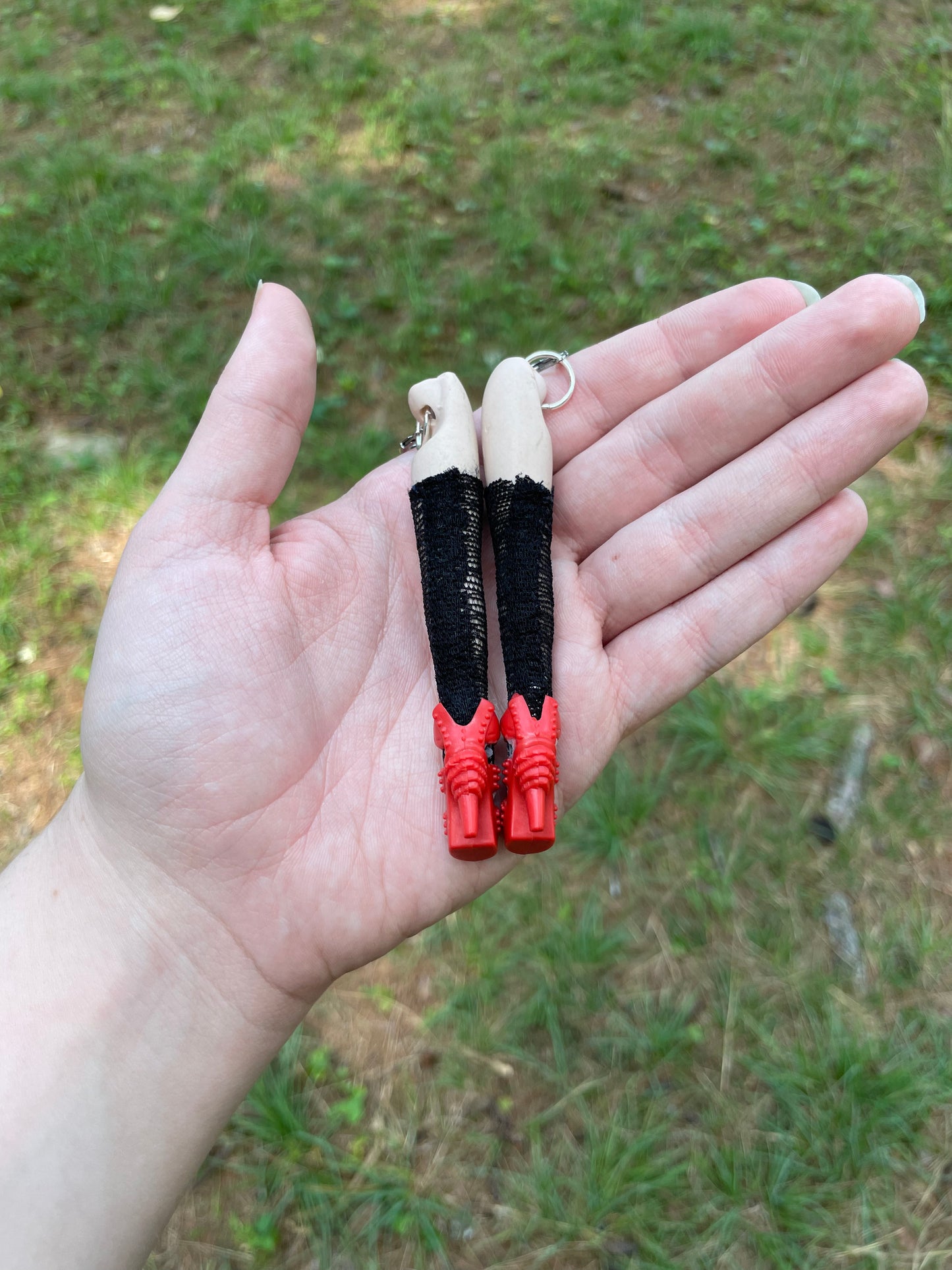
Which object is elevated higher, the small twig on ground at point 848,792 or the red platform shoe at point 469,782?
the red platform shoe at point 469,782

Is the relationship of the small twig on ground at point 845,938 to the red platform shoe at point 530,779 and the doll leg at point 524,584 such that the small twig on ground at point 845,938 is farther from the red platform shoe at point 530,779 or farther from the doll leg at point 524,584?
the red platform shoe at point 530,779

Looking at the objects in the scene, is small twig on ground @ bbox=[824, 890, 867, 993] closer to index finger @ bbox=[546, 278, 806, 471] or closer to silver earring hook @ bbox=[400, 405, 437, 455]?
index finger @ bbox=[546, 278, 806, 471]

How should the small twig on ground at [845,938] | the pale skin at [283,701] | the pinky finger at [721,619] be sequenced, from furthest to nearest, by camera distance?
1. the small twig on ground at [845,938]
2. the pinky finger at [721,619]
3. the pale skin at [283,701]

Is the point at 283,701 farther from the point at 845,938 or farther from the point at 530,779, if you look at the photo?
the point at 845,938

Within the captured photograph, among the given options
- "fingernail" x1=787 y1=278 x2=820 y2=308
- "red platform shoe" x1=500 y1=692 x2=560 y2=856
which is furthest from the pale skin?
"red platform shoe" x1=500 y1=692 x2=560 y2=856

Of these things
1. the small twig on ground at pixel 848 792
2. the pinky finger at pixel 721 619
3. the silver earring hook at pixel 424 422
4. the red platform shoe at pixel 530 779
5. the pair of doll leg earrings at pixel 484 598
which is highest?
the silver earring hook at pixel 424 422

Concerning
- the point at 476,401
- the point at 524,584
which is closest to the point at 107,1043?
the point at 524,584

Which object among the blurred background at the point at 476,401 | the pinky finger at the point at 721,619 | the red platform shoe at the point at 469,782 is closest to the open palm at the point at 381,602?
the pinky finger at the point at 721,619
